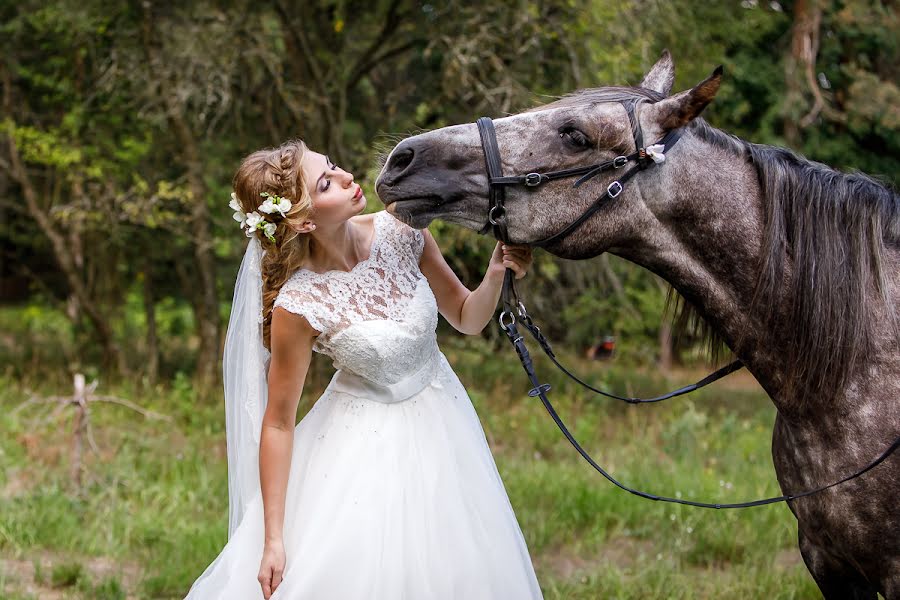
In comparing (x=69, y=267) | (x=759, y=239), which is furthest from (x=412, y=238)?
(x=69, y=267)

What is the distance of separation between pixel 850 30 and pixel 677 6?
536 centimetres

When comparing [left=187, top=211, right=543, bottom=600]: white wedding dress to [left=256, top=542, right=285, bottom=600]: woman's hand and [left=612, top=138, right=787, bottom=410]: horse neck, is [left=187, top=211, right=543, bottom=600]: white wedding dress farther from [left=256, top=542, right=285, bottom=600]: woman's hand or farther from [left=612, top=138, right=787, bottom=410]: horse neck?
[left=612, top=138, right=787, bottom=410]: horse neck

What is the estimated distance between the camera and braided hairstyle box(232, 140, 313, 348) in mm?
2475

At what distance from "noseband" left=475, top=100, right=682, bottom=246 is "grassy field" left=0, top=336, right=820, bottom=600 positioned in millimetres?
2166

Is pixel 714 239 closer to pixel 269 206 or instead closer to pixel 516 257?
pixel 516 257

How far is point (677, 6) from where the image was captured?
8.25 metres

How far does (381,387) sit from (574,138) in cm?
91

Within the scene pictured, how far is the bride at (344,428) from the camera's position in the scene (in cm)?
244

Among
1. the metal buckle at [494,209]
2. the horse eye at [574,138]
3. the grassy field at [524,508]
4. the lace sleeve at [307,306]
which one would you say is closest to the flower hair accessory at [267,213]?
the lace sleeve at [307,306]

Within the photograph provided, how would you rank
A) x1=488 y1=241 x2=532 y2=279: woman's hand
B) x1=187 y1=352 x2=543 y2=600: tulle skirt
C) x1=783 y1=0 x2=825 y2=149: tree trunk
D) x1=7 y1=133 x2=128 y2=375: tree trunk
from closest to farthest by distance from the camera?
x1=187 y1=352 x2=543 y2=600: tulle skirt
x1=488 y1=241 x2=532 y2=279: woman's hand
x1=7 y1=133 x2=128 y2=375: tree trunk
x1=783 y1=0 x2=825 y2=149: tree trunk

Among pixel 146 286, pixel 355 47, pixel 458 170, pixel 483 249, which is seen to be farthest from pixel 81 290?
pixel 458 170

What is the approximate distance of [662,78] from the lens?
254 centimetres

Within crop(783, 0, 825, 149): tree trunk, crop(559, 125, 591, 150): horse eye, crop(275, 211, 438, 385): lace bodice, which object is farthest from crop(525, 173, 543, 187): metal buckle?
crop(783, 0, 825, 149): tree trunk

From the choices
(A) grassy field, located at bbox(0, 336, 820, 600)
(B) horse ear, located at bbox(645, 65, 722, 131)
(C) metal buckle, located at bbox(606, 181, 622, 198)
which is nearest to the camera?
(B) horse ear, located at bbox(645, 65, 722, 131)
